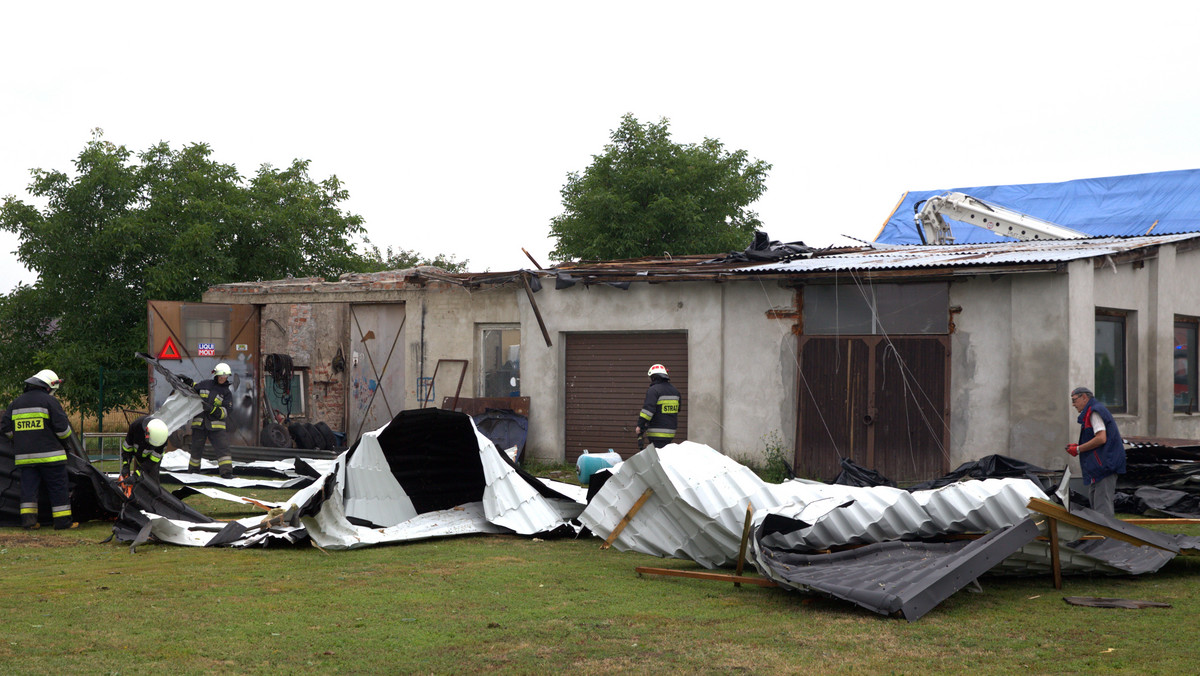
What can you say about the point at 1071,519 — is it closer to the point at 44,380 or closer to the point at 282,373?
the point at 44,380

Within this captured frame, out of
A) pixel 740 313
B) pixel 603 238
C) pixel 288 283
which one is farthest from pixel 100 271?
pixel 740 313

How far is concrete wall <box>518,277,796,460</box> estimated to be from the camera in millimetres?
15289

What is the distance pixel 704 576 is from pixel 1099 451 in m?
4.60

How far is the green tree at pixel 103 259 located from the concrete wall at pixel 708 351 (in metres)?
10.2

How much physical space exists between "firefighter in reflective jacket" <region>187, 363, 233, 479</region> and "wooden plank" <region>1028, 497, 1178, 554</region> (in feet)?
37.7

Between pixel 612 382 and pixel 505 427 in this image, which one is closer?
pixel 612 382

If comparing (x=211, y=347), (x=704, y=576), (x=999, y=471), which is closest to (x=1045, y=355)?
(x=999, y=471)

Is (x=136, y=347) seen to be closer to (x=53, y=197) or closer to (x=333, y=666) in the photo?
(x=53, y=197)

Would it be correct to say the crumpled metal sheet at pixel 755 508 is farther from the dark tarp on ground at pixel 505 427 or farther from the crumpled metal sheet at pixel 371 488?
the dark tarp on ground at pixel 505 427

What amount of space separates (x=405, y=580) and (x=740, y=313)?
9010mm

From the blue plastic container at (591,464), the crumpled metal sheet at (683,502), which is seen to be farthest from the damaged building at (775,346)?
the crumpled metal sheet at (683,502)

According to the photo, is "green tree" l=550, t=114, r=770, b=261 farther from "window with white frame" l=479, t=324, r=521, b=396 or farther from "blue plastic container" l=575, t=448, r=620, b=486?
"blue plastic container" l=575, t=448, r=620, b=486

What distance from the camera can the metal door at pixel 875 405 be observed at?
547 inches

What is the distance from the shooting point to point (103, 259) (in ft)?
74.2
